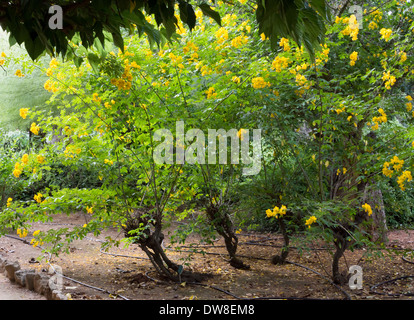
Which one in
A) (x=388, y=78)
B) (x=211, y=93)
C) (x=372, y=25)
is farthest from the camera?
(x=372, y=25)

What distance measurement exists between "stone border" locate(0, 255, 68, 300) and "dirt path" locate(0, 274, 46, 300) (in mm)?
29

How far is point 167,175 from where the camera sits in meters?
2.88

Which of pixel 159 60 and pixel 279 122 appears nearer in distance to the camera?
pixel 159 60

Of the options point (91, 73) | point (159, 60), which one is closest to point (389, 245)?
point (159, 60)

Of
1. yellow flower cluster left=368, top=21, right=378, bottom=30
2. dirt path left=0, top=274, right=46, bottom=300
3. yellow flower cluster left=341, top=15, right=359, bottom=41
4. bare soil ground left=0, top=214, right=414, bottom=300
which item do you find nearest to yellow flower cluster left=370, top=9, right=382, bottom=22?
yellow flower cluster left=368, top=21, right=378, bottom=30

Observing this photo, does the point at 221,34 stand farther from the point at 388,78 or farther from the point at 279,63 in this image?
the point at 388,78

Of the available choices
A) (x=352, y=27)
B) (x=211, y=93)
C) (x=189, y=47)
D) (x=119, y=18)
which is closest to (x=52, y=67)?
(x=189, y=47)

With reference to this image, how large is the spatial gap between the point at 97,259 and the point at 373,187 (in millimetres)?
2528

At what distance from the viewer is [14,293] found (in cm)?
283

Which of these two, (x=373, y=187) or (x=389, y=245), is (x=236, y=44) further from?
(x=389, y=245)

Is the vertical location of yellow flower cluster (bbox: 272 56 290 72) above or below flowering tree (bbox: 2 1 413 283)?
above

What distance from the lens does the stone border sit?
8.43ft

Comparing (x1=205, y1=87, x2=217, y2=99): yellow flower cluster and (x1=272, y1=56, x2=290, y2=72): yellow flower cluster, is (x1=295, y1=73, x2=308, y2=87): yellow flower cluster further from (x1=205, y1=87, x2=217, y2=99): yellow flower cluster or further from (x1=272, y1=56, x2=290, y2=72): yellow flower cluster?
(x1=205, y1=87, x2=217, y2=99): yellow flower cluster

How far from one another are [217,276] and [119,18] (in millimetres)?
2686
